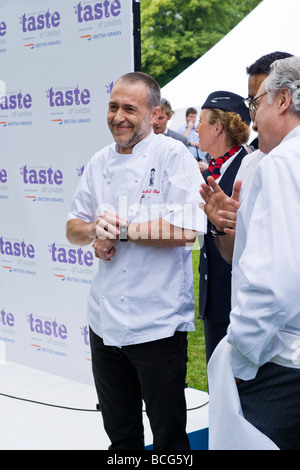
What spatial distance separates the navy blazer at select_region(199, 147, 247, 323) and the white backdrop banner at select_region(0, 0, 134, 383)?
40.1 inches

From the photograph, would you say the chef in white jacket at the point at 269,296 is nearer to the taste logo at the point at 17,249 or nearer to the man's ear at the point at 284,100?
the man's ear at the point at 284,100

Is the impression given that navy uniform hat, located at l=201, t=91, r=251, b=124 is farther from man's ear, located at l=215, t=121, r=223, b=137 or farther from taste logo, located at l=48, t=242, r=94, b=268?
taste logo, located at l=48, t=242, r=94, b=268

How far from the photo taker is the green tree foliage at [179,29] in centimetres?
2877

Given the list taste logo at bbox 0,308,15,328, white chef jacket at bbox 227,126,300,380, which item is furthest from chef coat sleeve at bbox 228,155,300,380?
taste logo at bbox 0,308,15,328

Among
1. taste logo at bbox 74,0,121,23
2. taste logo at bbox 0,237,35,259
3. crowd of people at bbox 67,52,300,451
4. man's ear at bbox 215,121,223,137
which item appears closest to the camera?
crowd of people at bbox 67,52,300,451

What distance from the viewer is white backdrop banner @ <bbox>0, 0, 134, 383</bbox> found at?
3916 millimetres

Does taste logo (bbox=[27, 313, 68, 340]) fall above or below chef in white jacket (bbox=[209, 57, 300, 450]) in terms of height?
below

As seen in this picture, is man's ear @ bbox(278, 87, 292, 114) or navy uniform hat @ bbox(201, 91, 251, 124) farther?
navy uniform hat @ bbox(201, 91, 251, 124)

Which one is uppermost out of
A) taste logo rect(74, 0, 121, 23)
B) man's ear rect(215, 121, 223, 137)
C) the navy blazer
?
taste logo rect(74, 0, 121, 23)

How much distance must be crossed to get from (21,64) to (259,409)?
3.19 m

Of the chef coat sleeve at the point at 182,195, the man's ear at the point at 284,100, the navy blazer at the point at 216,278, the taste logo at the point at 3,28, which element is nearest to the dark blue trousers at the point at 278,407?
the man's ear at the point at 284,100

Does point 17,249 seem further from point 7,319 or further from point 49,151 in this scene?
point 49,151

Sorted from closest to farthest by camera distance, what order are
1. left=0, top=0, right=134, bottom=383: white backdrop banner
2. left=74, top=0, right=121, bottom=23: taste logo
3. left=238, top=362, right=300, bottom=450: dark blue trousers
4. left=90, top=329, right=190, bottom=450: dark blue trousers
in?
1. left=238, top=362, right=300, bottom=450: dark blue trousers
2. left=90, top=329, right=190, bottom=450: dark blue trousers
3. left=74, top=0, right=121, bottom=23: taste logo
4. left=0, top=0, right=134, bottom=383: white backdrop banner

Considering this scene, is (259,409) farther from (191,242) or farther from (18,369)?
(18,369)
